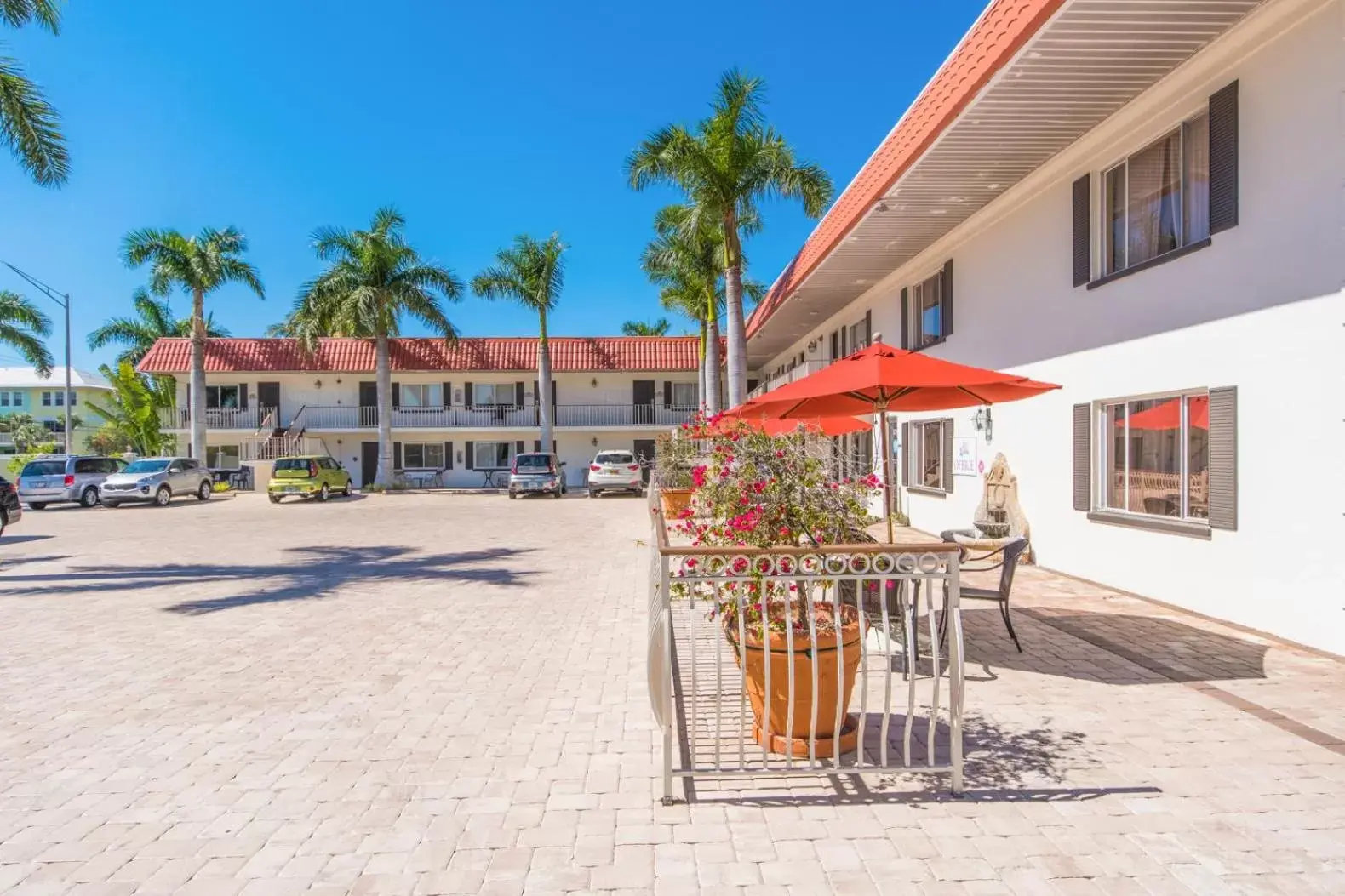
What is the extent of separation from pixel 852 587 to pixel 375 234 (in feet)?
92.8

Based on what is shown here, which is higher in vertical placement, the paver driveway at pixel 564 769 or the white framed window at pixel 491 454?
the white framed window at pixel 491 454

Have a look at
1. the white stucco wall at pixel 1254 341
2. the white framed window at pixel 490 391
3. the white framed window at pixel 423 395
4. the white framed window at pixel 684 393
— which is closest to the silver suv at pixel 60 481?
the white framed window at pixel 423 395

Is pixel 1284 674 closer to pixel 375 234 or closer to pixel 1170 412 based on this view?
pixel 1170 412

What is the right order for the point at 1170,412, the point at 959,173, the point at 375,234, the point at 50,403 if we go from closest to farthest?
the point at 1170,412, the point at 959,173, the point at 375,234, the point at 50,403

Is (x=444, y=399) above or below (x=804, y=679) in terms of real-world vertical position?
above

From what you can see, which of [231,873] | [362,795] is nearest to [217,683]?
[362,795]

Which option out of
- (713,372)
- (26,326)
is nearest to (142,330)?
(26,326)

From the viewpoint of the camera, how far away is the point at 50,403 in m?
66.4

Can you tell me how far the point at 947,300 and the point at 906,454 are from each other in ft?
12.0

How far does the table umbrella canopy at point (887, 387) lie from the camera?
565cm

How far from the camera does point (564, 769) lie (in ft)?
13.9

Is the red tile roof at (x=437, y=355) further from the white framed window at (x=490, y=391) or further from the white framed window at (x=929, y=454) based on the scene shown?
the white framed window at (x=929, y=454)

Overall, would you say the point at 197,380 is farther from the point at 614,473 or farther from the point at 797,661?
the point at 797,661

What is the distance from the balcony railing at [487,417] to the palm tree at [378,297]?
271cm
